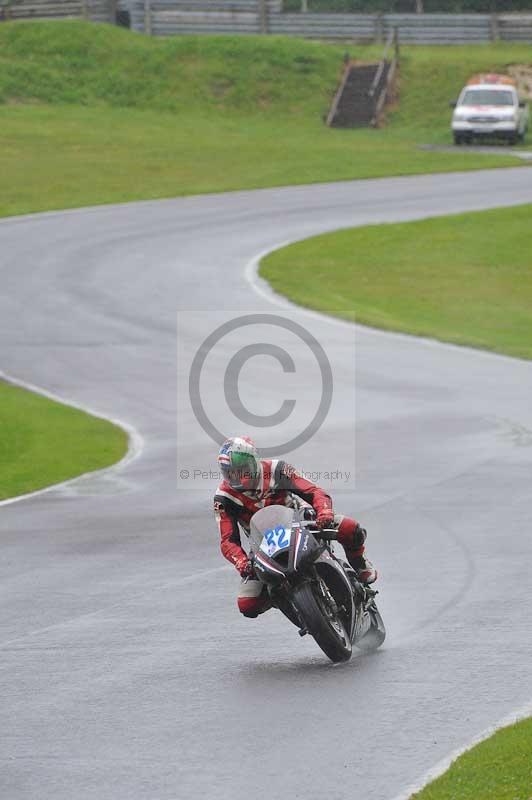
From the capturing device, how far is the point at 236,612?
1200 centimetres

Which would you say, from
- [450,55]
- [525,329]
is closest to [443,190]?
[525,329]

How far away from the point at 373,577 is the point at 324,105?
57598 mm

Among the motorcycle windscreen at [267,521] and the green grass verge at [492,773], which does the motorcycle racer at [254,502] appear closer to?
the motorcycle windscreen at [267,521]

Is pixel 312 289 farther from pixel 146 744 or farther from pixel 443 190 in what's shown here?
pixel 146 744

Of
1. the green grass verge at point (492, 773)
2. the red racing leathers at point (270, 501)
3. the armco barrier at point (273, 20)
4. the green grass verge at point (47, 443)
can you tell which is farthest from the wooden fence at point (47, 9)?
the green grass verge at point (492, 773)

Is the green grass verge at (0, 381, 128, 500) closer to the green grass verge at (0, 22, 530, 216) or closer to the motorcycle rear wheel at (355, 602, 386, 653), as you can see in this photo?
the motorcycle rear wheel at (355, 602, 386, 653)

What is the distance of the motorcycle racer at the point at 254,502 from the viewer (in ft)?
34.5

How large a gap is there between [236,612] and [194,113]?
186 ft

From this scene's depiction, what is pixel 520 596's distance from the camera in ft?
39.1

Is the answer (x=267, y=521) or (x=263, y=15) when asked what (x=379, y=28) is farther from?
(x=267, y=521)

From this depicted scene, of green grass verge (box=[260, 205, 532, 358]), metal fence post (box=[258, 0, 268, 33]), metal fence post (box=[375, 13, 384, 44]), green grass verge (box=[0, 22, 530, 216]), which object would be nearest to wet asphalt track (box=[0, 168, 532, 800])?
green grass verge (box=[260, 205, 532, 358])

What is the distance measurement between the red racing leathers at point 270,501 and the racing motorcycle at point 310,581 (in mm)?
254

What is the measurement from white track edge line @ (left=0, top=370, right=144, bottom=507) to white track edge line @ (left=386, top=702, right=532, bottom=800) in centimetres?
1062

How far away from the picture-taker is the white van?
57.2 metres
